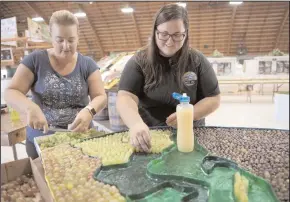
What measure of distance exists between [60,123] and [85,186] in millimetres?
605

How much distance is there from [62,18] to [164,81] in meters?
0.60

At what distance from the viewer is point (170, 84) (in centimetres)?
144

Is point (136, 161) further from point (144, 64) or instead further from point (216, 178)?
point (144, 64)

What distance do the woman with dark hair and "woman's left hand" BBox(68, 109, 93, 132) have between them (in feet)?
0.59

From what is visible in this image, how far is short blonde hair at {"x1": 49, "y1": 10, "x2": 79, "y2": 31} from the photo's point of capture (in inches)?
46.1

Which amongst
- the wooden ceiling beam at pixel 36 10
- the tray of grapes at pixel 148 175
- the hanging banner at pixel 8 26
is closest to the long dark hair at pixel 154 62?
the tray of grapes at pixel 148 175

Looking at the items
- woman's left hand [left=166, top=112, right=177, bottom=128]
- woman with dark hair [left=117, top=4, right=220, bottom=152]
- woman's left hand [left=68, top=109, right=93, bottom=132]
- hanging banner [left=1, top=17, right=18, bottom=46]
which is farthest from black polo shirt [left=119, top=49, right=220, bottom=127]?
hanging banner [left=1, top=17, right=18, bottom=46]

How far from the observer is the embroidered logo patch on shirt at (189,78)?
142cm

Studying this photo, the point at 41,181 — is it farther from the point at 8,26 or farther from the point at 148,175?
the point at 8,26

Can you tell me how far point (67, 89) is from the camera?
139 cm

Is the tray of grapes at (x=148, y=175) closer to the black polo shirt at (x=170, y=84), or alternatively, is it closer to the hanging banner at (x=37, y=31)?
the black polo shirt at (x=170, y=84)

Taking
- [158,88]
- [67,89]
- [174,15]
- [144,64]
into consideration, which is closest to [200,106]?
[158,88]

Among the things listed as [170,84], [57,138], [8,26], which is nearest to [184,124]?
[170,84]

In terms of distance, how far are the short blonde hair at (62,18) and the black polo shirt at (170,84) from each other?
42 centimetres
